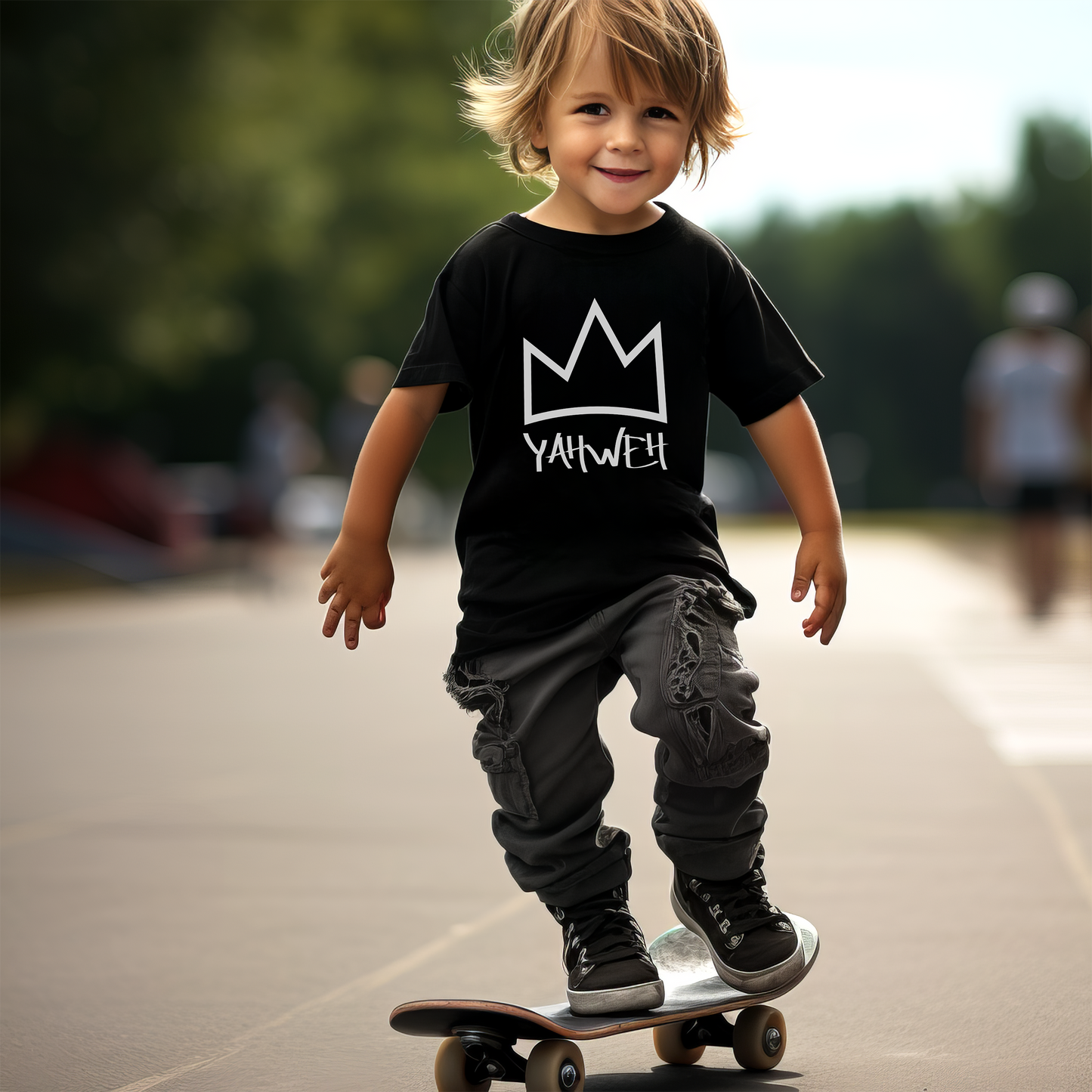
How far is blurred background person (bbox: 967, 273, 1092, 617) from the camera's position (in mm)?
11070

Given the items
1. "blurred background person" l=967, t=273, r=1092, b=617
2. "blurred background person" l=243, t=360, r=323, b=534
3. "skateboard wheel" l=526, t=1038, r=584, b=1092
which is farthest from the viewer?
"blurred background person" l=243, t=360, r=323, b=534

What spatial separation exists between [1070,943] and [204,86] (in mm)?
19137

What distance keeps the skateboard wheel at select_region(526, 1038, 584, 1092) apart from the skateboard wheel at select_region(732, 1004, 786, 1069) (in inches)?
12.4

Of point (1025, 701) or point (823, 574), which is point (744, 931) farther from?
point (1025, 701)

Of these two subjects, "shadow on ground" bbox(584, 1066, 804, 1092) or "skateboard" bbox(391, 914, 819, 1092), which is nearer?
"skateboard" bbox(391, 914, 819, 1092)

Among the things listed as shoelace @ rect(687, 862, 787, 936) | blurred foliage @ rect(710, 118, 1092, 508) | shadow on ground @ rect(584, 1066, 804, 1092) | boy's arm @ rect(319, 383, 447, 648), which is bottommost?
shadow on ground @ rect(584, 1066, 804, 1092)

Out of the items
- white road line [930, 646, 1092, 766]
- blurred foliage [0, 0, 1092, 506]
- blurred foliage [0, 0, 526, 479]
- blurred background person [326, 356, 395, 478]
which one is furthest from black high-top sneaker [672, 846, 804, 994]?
blurred foliage [0, 0, 526, 479]

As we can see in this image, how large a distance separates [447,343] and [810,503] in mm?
636

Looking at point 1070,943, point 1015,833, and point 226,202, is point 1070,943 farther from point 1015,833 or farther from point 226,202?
point 226,202

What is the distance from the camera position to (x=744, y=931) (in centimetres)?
277

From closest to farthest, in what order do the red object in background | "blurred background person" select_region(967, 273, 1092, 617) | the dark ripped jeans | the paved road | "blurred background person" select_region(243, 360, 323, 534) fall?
the dark ripped jeans
the paved road
"blurred background person" select_region(967, 273, 1092, 617)
"blurred background person" select_region(243, 360, 323, 534)
the red object in background

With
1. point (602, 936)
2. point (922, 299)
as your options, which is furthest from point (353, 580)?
point (922, 299)

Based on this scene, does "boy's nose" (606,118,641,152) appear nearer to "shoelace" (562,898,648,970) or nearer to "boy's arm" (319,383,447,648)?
"boy's arm" (319,383,447,648)

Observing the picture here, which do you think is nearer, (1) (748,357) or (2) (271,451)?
(1) (748,357)
